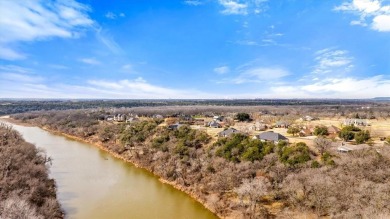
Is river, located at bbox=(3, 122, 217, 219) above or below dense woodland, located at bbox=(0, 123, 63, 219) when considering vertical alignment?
below

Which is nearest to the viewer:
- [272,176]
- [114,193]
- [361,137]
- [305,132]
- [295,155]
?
[272,176]

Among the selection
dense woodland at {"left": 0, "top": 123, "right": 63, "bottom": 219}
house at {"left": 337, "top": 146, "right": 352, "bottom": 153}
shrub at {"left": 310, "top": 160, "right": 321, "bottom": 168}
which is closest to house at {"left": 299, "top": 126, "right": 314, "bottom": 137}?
house at {"left": 337, "top": 146, "right": 352, "bottom": 153}

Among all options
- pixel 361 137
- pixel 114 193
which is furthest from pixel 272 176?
pixel 361 137

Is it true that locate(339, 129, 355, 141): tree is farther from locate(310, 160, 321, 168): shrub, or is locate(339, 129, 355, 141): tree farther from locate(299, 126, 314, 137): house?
locate(310, 160, 321, 168): shrub

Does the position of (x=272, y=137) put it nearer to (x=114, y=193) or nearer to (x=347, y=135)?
(x=347, y=135)

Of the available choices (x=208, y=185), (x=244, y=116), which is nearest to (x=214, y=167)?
(x=208, y=185)
